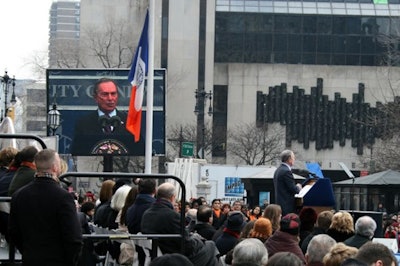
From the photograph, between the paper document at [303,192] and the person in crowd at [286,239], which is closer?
the person in crowd at [286,239]

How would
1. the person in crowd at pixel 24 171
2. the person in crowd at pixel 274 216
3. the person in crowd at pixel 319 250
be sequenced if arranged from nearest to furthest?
the person in crowd at pixel 24 171 → the person in crowd at pixel 319 250 → the person in crowd at pixel 274 216

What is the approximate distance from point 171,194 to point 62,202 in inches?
111

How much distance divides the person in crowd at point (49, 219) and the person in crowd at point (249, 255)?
1.24 metres

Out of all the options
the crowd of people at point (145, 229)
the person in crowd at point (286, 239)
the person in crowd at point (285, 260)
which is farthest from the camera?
the person in crowd at point (286, 239)

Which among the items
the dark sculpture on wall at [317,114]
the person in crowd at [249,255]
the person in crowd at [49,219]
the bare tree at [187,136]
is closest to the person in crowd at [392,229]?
the person in crowd at [249,255]

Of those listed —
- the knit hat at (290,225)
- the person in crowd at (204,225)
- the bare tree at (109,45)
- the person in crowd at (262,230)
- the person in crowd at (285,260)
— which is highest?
the bare tree at (109,45)

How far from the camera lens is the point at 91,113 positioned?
44969 millimetres

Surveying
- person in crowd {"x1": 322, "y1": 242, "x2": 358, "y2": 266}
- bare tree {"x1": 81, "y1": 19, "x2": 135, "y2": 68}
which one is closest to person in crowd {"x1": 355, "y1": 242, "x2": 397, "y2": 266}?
person in crowd {"x1": 322, "y1": 242, "x2": 358, "y2": 266}

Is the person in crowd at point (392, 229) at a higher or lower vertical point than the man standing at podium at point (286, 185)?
lower

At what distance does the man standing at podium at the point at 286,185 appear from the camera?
16281 mm

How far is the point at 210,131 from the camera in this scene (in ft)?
305

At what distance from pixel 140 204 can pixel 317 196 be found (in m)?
3.22

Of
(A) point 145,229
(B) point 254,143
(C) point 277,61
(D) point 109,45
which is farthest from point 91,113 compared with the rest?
(C) point 277,61

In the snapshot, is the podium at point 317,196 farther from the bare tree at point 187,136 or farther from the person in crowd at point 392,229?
the bare tree at point 187,136
